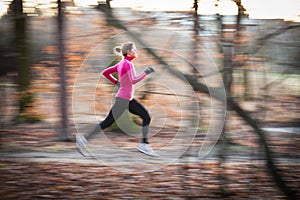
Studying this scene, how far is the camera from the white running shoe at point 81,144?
771cm

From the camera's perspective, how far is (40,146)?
30.1 ft

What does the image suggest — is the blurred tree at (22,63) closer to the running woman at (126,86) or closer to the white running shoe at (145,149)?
the running woman at (126,86)

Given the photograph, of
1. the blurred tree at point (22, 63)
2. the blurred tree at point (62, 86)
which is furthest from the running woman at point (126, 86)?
the blurred tree at point (22, 63)

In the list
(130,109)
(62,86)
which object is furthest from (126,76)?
(62,86)

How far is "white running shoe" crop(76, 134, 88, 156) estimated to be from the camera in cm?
771

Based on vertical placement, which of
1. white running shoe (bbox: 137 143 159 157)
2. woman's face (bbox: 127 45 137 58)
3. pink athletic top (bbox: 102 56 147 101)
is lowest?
white running shoe (bbox: 137 143 159 157)

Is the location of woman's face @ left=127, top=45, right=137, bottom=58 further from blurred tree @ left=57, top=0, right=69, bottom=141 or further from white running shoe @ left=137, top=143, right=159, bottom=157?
blurred tree @ left=57, top=0, right=69, bottom=141

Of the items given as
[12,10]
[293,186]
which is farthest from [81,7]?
[293,186]

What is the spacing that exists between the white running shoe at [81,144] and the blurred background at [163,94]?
228 millimetres

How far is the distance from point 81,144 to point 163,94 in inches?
65.6

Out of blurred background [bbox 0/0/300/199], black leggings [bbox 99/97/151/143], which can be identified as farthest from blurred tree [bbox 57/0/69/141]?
black leggings [bbox 99/97/151/143]

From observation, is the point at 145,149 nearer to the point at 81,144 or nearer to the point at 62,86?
the point at 81,144

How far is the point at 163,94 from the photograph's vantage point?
25.8 ft

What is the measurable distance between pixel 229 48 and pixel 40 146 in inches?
202
